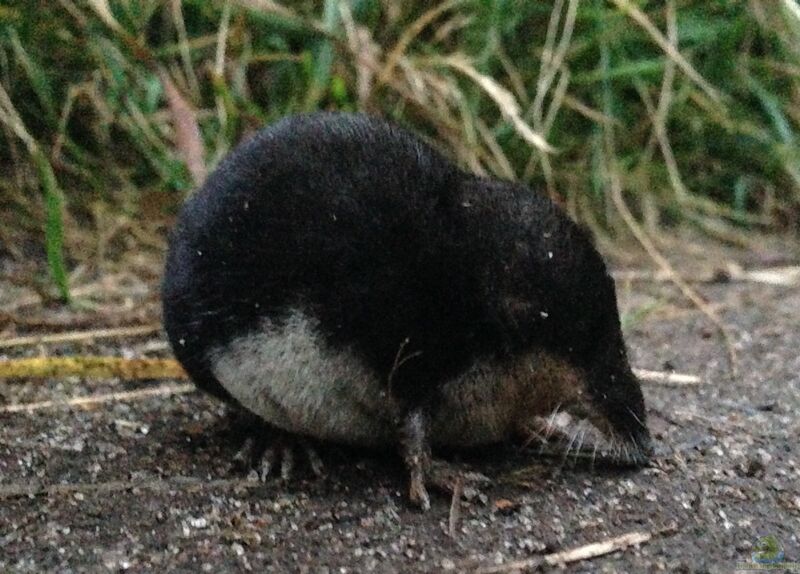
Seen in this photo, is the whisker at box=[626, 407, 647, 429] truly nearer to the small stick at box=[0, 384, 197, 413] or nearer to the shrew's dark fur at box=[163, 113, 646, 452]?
the shrew's dark fur at box=[163, 113, 646, 452]

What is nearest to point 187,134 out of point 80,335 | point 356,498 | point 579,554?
point 80,335

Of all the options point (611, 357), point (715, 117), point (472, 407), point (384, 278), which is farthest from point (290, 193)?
point (715, 117)

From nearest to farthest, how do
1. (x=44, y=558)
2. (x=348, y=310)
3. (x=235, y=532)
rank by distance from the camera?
(x=44, y=558) → (x=235, y=532) → (x=348, y=310)

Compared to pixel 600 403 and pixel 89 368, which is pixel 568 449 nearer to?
pixel 600 403

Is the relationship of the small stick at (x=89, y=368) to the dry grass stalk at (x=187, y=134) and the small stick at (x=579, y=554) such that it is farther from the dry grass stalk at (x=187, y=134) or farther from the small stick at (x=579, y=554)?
the small stick at (x=579, y=554)

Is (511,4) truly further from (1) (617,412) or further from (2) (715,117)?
(1) (617,412)

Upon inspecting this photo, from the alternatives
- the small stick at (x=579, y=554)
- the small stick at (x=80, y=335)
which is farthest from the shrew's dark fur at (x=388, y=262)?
the small stick at (x=80, y=335)

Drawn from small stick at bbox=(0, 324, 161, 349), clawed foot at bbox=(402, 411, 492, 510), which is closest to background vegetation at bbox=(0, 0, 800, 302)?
small stick at bbox=(0, 324, 161, 349)
